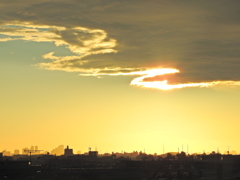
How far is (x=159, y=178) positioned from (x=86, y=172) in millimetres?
20968

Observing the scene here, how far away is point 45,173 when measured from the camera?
14125 centimetres

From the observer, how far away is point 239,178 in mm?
147625

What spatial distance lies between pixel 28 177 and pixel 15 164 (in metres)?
40.1

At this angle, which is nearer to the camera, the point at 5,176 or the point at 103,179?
the point at 5,176

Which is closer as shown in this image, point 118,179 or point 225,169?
point 118,179

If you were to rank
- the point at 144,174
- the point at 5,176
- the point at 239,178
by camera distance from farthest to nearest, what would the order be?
the point at 144,174 → the point at 239,178 → the point at 5,176

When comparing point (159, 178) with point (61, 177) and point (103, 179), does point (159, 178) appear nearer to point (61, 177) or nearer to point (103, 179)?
point (103, 179)

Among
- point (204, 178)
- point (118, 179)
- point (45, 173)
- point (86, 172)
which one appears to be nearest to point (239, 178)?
point (204, 178)

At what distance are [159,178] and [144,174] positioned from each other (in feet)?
46.3

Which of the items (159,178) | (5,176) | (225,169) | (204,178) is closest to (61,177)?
(5,176)

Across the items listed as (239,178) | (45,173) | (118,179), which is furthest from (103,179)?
(239,178)

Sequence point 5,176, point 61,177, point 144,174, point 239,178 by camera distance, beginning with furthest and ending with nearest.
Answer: point 144,174 → point 239,178 → point 61,177 → point 5,176

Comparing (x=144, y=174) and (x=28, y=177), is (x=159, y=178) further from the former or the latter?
(x=28, y=177)

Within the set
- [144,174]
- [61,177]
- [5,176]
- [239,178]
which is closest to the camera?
[5,176]
